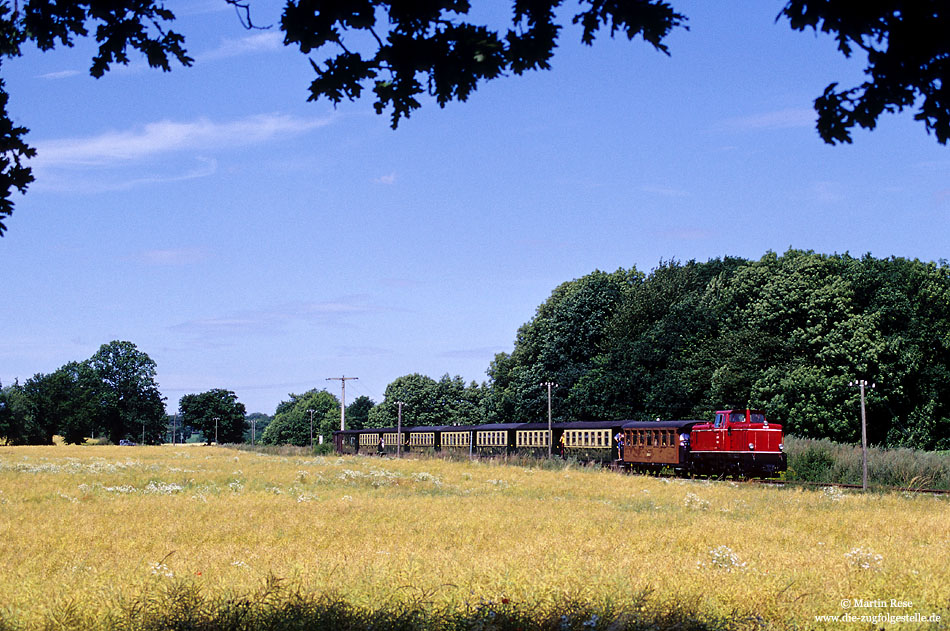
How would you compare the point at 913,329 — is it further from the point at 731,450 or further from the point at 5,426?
the point at 5,426

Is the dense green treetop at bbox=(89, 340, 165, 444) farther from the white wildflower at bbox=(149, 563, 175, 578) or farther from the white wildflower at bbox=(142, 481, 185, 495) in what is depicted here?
the white wildflower at bbox=(149, 563, 175, 578)

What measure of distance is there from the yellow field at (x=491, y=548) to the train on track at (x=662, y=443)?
10.6 metres

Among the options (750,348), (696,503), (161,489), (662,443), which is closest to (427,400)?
(750,348)

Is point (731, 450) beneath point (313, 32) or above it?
beneath

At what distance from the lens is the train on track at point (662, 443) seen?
4153cm

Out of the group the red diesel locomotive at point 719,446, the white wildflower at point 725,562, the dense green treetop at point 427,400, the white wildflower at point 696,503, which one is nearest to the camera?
the white wildflower at point 725,562

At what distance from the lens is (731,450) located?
1663 inches

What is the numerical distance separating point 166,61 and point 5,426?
130070mm

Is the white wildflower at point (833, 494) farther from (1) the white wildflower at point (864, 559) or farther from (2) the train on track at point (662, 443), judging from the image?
(1) the white wildflower at point (864, 559)

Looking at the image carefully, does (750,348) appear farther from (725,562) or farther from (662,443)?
(725,562)

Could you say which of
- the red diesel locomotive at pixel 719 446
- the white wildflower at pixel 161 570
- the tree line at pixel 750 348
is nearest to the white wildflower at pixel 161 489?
the white wildflower at pixel 161 570

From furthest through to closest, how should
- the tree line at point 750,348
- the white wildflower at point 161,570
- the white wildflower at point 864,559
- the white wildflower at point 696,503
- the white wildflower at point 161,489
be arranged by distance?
the tree line at point 750,348 < the white wildflower at point 161,489 < the white wildflower at point 696,503 < the white wildflower at point 864,559 < the white wildflower at point 161,570

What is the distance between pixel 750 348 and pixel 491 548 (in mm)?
48921

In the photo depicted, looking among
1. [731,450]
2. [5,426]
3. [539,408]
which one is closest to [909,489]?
[731,450]
